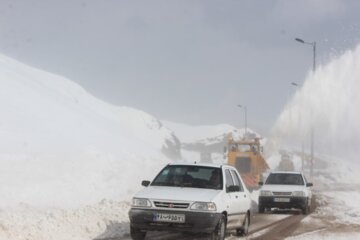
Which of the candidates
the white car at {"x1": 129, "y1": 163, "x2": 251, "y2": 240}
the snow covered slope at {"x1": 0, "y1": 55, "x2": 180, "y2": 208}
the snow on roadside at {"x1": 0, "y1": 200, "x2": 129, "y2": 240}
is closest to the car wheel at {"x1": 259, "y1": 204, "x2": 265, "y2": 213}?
the snow covered slope at {"x1": 0, "y1": 55, "x2": 180, "y2": 208}

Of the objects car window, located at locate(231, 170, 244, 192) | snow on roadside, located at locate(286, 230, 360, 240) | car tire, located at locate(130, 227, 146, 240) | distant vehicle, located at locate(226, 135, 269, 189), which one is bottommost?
snow on roadside, located at locate(286, 230, 360, 240)

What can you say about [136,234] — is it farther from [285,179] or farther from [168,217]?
[285,179]

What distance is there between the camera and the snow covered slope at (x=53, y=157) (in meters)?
23.3

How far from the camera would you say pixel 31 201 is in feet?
69.2

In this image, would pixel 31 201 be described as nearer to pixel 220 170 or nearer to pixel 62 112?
pixel 220 170

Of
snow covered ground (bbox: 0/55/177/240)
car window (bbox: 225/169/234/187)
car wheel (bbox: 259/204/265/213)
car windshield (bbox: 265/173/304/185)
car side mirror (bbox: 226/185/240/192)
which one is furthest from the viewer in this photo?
car windshield (bbox: 265/173/304/185)

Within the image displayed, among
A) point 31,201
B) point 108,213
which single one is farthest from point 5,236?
point 31,201

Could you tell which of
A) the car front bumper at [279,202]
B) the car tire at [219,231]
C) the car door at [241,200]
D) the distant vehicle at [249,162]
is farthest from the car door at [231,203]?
the distant vehicle at [249,162]

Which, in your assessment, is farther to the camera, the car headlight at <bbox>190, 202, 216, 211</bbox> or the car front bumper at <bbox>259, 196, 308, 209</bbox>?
the car front bumper at <bbox>259, 196, 308, 209</bbox>

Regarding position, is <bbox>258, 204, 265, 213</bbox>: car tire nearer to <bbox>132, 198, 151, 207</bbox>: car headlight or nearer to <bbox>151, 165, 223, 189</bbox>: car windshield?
<bbox>151, 165, 223, 189</bbox>: car windshield

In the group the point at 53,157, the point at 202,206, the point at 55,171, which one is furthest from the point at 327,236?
the point at 53,157

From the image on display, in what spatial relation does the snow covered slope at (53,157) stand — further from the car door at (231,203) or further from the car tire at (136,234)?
the car door at (231,203)

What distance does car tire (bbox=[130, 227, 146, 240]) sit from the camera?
10805 millimetres

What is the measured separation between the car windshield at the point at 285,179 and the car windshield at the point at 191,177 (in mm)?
10506
